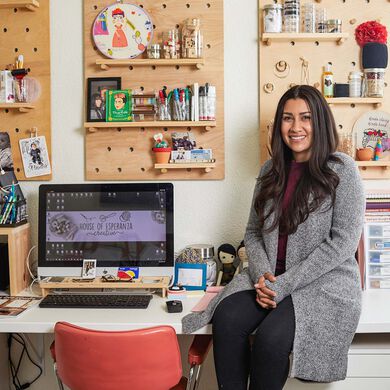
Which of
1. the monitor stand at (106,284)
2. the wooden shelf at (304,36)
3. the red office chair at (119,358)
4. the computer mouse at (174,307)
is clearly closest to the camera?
the red office chair at (119,358)

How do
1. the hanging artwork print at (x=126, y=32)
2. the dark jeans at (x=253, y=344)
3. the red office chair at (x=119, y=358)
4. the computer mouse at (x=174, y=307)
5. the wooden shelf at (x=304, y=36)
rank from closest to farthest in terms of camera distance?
the red office chair at (x=119, y=358) → the dark jeans at (x=253, y=344) → the computer mouse at (x=174, y=307) → the wooden shelf at (x=304, y=36) → the hanging artwork print at (x=126, y=32)

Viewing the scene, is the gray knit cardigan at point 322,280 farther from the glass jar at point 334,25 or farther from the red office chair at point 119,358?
the glass jar at point 334,25

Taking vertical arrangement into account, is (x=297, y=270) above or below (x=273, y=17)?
below

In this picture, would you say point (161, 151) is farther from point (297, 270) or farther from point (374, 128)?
point (374, 128)

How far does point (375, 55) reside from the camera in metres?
2.24

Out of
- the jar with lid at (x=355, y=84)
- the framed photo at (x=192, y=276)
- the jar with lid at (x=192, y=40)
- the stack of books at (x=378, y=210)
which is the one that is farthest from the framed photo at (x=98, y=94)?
the stack of books at (x=378, y=210)

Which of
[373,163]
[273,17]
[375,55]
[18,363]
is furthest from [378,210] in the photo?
[18,363]

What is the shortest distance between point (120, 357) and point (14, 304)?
2.13 ft

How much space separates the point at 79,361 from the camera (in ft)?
5.30

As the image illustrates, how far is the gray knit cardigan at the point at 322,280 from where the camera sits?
171 cm

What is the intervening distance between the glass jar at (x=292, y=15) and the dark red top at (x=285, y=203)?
590 millimetres

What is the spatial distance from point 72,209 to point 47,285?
1.01 ft

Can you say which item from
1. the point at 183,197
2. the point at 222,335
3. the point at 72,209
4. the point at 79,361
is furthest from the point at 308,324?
the point at 72,209

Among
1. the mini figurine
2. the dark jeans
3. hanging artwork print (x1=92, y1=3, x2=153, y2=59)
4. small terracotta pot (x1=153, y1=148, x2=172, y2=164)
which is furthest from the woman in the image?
hanging artwork print (x1=92, y1=3, x2=153, y2=59)
